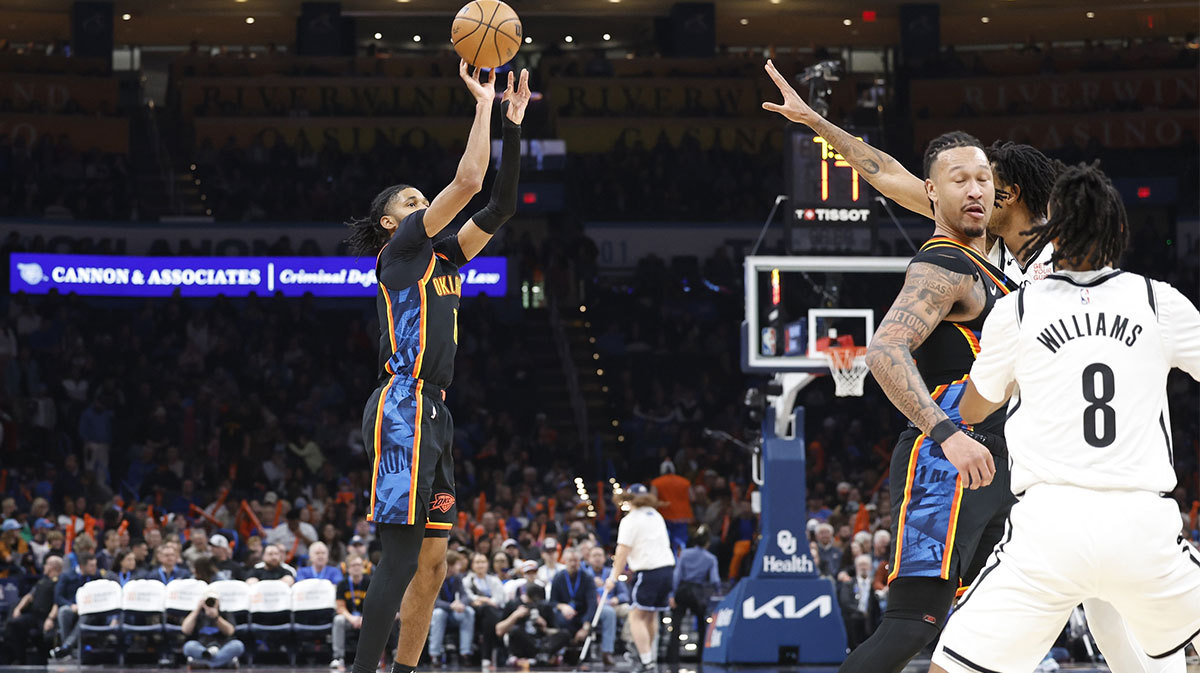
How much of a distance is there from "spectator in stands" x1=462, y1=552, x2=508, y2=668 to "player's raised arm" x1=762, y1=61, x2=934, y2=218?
951 cm

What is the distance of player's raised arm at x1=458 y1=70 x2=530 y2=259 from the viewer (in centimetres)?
618

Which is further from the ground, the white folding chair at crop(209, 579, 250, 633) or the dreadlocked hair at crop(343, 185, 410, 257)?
the dreadlocked hair at crop(343, 185, 410, 257)

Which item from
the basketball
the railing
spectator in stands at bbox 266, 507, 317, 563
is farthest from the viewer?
the railing

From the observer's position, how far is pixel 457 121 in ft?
95.2

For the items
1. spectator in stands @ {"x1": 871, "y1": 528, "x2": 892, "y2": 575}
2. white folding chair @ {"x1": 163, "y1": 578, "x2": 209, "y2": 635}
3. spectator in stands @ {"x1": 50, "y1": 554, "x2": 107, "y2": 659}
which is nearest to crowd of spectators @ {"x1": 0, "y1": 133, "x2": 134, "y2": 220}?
spectator in stands @ {"x1": 50, "y1": 554, "x2": 107, "y2": 659}

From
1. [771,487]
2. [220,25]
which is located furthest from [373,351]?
[771,487]

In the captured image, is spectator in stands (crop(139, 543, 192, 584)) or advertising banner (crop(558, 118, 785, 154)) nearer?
spectator in stands (crop(139, 543, 192, 584))

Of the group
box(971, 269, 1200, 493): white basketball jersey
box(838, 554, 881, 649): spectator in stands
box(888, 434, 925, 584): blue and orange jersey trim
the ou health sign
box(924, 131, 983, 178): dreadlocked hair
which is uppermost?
the ou health sign

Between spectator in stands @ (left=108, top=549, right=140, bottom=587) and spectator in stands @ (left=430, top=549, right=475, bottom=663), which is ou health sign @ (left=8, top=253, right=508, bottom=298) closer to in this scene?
spectator in stands @ (left=108, top=549, right=140, bottom=587)

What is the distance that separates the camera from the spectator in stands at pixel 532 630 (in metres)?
14.6

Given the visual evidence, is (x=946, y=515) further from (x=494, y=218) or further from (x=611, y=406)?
(x=611, y=406)

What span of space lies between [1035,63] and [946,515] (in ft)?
87.4

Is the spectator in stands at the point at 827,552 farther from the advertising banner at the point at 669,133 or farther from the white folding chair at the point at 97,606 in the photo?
the advertising banner at the point at 669,133

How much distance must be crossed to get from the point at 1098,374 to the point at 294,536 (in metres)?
14.5
